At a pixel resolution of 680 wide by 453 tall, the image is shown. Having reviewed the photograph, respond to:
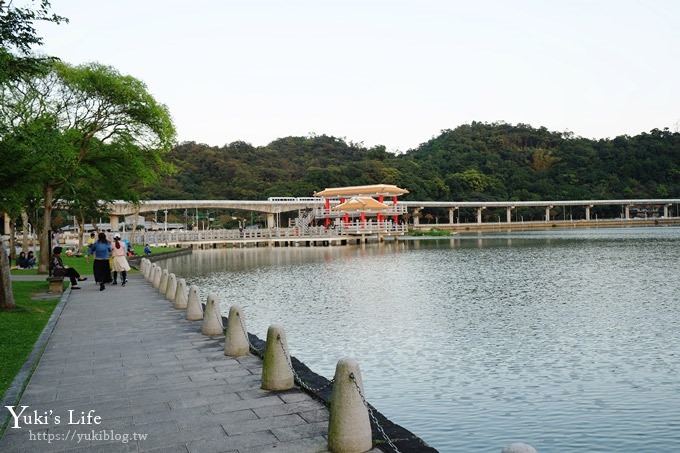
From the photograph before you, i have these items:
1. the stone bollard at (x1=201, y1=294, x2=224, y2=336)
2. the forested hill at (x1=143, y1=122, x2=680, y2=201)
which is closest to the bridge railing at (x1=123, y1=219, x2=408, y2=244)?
the forested hill at (x1=143, y1=122, x2=680, y2=201)

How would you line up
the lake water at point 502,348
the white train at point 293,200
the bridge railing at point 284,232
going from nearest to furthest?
the lake water at point 502,348 → the bridge railing at point 284,232 → the white train at point 293,200

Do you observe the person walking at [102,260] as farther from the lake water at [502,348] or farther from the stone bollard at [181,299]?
the stone bollard at [181,299]

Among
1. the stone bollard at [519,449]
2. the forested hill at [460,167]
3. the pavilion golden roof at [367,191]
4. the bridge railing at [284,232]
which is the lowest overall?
the stone bollard at [519,449]

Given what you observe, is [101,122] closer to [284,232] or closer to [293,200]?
[284,232]

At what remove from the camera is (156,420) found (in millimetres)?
6312

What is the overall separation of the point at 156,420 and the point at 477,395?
494 centimetres

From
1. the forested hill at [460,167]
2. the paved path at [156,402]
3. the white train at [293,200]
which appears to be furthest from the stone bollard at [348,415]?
the forested hill at [460,167]

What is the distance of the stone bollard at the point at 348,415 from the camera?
520 cm

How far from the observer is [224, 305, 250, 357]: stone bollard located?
937 centimetres

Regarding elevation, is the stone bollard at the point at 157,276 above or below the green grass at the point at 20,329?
above

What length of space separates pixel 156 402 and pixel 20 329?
604 centimetres

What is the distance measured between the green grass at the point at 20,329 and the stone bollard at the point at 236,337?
3017 millimetres

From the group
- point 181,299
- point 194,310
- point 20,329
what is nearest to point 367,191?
point 181,299

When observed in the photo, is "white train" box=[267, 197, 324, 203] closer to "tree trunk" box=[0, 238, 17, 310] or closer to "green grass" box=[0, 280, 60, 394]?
"green grass" box=[0, 280, 60, 394]
